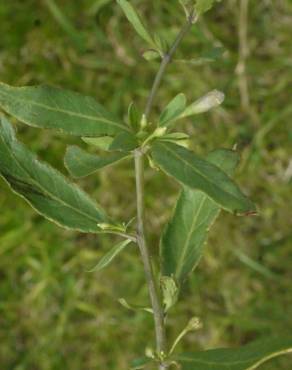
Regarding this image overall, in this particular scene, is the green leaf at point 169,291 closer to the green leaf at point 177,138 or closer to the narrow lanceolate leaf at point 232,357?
the narrow lanceolate leaf at point 232,357

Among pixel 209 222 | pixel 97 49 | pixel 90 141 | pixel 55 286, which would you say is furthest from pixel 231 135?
pixel 90 141

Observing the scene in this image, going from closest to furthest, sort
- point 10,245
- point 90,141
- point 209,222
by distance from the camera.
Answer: point 90,141
point 209,222
point 10,245

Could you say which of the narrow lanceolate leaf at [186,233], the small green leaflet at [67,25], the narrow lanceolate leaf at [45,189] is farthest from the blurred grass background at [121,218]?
the narrow lanceolate leaf at [45,189]

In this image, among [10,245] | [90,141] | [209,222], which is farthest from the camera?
[10,245]

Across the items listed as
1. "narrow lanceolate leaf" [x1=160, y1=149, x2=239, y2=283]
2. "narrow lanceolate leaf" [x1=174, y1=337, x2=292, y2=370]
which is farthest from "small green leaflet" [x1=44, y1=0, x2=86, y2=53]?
"narrow lanceolate leaf" [x1=174, y1=337, x2=292, y2=370]

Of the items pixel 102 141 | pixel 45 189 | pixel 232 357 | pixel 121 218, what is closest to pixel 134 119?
pixel 102 141

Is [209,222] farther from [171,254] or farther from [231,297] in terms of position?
[231,297]
